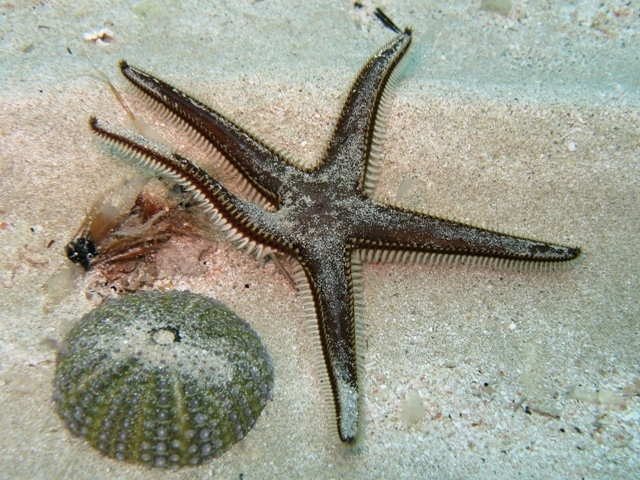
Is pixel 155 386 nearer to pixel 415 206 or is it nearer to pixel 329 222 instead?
pixel 329 222

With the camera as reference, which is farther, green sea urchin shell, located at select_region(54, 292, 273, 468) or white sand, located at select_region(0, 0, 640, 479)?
white sand, located at select_region(0, 0, 640, 479)

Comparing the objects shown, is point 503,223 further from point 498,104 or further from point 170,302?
point 170,302

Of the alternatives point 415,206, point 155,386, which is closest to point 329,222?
point 415,206

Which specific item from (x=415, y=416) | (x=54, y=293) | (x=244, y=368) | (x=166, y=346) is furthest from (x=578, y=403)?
(x=54, y=293)

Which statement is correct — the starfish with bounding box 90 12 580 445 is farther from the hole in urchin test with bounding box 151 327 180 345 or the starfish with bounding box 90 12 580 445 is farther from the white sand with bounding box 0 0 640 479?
the hole in urchin test with bounding box 151 327 180 345

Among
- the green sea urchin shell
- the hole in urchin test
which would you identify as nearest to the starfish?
the green sea urchin shell
